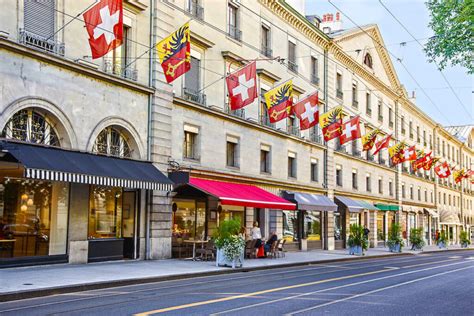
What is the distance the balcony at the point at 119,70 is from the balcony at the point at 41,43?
7.54 ft

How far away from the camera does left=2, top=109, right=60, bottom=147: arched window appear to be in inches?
671

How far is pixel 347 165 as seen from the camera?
142ft

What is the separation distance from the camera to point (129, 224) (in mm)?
21859

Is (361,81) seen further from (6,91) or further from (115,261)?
(6,91)

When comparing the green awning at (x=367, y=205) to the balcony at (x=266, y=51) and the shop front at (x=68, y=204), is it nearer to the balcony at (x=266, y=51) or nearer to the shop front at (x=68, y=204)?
the balcony at (x=266, y=51)

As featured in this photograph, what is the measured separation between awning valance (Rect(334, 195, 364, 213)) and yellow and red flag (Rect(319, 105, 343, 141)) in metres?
8.52

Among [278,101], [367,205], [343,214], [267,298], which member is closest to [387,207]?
[367,205]

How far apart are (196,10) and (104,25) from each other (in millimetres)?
9774

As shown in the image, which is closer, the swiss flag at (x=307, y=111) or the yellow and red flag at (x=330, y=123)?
the swiss flag at (x=307, y=111)

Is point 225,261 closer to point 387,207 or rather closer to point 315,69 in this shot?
point 315,69

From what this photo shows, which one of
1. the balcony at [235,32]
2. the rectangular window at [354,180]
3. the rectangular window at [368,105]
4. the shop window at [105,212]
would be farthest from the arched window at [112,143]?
the rectangular window at [368,105]

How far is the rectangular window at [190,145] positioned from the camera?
82.3 ft

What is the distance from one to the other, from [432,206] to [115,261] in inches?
2118

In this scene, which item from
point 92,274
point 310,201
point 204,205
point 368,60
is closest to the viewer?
point 92,274
